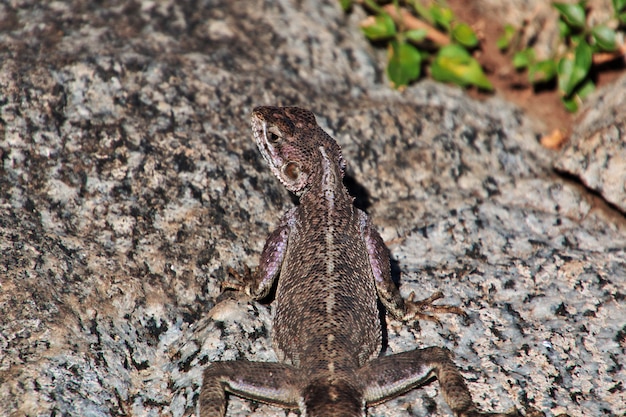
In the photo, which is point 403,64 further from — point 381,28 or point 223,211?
point 223,211

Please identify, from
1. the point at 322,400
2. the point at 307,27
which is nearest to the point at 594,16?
the point at 307,27

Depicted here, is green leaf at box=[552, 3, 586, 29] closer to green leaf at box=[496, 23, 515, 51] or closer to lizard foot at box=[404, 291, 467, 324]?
green leaf at box=[496, 23, 515, 51]

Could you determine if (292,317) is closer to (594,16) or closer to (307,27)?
(307,27)

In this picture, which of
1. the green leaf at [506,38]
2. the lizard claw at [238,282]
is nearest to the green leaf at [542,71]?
the green leaf at [506,38]

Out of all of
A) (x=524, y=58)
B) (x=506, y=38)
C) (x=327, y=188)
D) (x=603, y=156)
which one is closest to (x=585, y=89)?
(x=524, y=58)

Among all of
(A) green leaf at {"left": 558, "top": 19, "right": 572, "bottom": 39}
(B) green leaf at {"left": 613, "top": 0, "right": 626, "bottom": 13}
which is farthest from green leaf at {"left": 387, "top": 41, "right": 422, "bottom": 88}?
(B) green leaf at {"left": 613, "top": 0, "right": 626, "bottom": 13}

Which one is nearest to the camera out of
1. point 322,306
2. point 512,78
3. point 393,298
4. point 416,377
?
point 416,377
